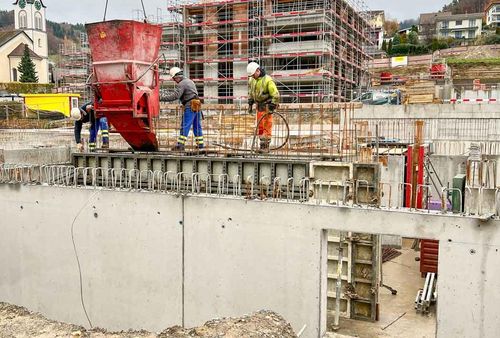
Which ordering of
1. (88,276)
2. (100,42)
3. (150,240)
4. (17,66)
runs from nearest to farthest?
1. (150,240)
2. (88,276)
3. (100,42)
4. (17,66)

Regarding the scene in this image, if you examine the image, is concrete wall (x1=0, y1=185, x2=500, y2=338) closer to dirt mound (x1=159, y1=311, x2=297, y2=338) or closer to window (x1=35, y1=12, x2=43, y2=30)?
dirt mound (x1=159, y1=311, x2=297, y2=338)

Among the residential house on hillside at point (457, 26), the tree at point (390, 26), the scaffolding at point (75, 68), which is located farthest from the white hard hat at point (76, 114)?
the tree at point (390, 26)

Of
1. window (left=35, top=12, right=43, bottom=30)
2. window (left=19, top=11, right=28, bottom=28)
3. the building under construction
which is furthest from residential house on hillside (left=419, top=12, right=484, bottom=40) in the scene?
window (left=19, top=11, right=28, bottom=28)

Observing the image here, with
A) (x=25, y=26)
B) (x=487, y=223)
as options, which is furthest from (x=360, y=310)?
(x=25, y=26)

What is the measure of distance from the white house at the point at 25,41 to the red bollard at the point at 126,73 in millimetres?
56523

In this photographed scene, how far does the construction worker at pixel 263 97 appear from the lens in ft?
36.7

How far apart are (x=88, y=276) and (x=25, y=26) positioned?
225ft

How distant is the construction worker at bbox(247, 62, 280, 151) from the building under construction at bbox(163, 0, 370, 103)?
2645cm

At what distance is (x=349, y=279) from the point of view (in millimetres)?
9719

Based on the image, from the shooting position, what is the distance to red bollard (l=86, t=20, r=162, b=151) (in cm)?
1093

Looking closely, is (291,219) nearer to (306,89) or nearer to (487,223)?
(487,223)

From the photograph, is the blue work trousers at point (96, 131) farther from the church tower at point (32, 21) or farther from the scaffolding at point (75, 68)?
the church tower at point (32, 21)

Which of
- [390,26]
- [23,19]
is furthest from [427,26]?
[23,19]

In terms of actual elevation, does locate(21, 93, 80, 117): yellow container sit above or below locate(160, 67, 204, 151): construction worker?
above
